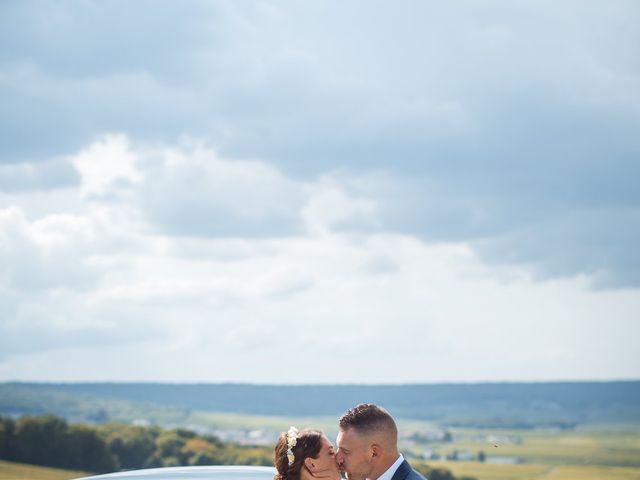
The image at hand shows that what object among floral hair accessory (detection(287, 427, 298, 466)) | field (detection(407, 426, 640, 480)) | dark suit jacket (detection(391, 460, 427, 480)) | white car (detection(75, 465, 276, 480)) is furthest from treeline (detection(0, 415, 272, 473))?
field (detection(407, 426, 640, 480))

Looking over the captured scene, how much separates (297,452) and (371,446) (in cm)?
66

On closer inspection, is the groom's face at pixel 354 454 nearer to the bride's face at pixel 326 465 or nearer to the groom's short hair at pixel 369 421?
the groom's short hair at pixel 369 421

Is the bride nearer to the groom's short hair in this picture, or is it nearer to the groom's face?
the groom's face

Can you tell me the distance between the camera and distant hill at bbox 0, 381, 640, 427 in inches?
2844

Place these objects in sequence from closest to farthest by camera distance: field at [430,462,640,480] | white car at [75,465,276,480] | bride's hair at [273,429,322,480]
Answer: white car at [75,465,276,480] → bride's hair at [273,429,322,480] → field at [430,462,640,480]

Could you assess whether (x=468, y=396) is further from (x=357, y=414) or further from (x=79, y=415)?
(x=357, y=414)

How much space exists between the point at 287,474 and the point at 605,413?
229 feet

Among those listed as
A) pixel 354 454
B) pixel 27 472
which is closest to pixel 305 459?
pixel 354 454

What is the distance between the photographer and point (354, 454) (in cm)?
595

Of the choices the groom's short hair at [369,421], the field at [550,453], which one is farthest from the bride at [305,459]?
the field at [550,453]

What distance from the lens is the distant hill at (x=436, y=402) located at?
7225cm

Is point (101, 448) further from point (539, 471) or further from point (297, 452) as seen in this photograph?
point (539, 471)

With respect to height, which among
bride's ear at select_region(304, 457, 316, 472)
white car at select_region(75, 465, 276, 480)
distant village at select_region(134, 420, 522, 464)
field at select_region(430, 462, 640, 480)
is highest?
distant village at select_region(134, 420, 522, 464)

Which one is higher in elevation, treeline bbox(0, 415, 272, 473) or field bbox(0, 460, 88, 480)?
treeline bbox(0, 415, 272, 473)
